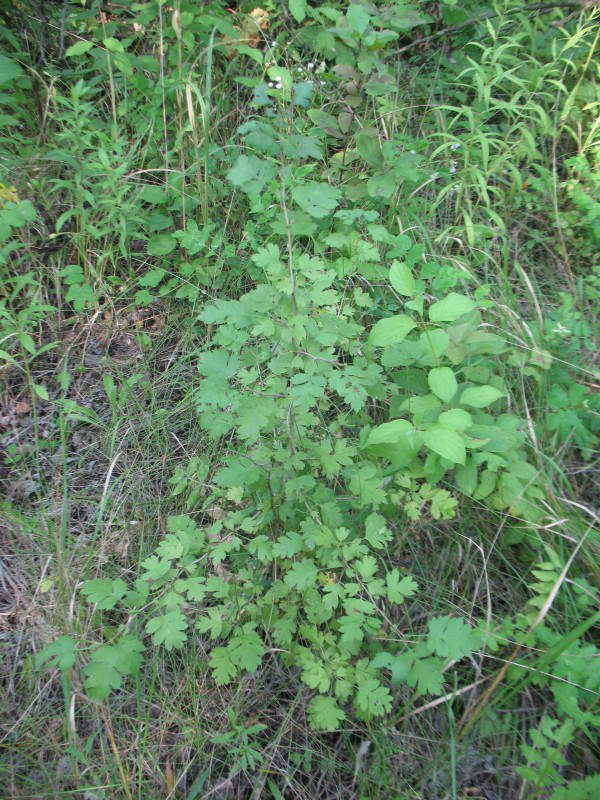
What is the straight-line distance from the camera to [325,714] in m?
1.37

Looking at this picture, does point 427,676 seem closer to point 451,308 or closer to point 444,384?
point 444,384

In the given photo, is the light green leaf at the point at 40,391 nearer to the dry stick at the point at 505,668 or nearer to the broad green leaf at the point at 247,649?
the broad green leaf at the point at 247,649

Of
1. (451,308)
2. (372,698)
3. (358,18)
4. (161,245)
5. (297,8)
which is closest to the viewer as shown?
(372,698)

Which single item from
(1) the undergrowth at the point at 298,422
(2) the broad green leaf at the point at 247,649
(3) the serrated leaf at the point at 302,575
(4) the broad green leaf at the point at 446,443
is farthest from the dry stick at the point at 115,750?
(4) the broad green leaf at the point at 446,443

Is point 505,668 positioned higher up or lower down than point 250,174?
lower down

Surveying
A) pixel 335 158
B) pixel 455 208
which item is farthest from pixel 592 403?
pixel 335 158

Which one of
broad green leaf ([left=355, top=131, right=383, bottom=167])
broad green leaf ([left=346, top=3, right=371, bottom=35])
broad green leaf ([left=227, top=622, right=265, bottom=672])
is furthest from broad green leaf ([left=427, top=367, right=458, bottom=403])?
broad green leaf ([left=346, top=3, right=371, bottom=35])

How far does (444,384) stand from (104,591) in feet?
3.51

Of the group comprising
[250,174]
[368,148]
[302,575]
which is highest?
[250,174]

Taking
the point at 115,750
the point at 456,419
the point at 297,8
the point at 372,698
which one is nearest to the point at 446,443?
the point at 456,419

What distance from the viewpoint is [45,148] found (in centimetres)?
242

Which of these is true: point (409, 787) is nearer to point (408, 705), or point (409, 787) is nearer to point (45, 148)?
point (408, 705)

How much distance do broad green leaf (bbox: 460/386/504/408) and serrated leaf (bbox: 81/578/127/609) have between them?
1066 millimetres

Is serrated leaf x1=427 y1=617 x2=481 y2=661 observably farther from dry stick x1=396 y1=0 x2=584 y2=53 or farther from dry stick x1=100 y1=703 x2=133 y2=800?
dry stick x1=396 y1=0 x2=584 y2=53
